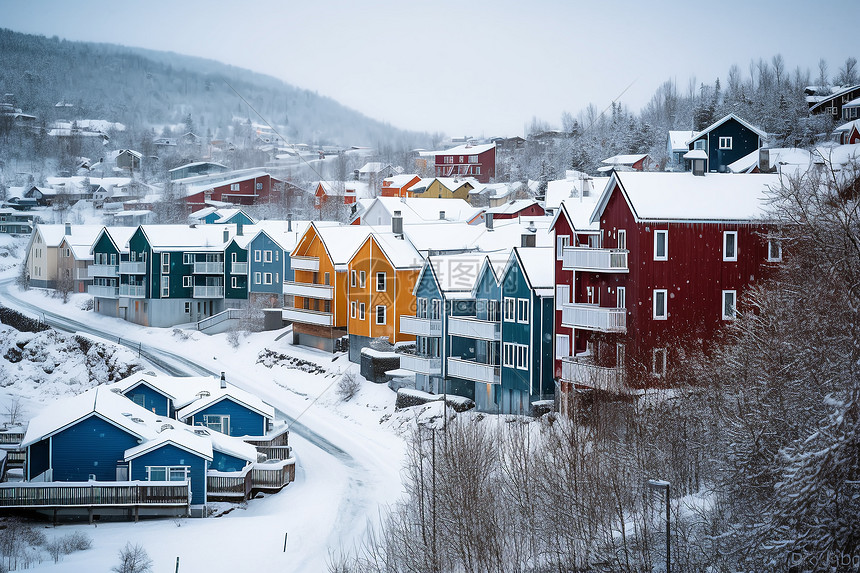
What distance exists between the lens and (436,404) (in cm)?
4119

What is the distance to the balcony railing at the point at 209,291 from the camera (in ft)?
235

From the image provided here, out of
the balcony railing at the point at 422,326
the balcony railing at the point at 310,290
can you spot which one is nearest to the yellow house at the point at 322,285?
the balcony railing at the point at 310,290

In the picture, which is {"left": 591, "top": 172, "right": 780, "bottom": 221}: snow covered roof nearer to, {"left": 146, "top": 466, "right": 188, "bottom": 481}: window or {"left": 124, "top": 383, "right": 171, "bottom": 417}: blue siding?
{"left": 146, "top": 466, "right": 188, "bottom": 481}: window

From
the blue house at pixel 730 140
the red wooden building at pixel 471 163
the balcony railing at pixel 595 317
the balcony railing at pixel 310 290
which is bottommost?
the balcony railing at pixel 595 317

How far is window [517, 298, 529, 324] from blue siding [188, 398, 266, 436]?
494 inches

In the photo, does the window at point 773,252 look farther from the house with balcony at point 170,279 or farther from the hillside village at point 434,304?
the house with balcony at point 170,279

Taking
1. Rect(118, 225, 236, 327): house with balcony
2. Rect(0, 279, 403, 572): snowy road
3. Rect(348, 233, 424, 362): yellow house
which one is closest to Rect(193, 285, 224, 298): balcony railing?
Rect(118, 225, 236, 327): house with balcony

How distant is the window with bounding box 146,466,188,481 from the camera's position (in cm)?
3422

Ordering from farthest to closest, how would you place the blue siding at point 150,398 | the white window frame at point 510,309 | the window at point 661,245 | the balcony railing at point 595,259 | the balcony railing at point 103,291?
the balcony railing at point 103,291 < the blue siding at point 150,398 < the white window frame at point 510,309 < the balcony railing at point 595,259 < the window at point 661,245

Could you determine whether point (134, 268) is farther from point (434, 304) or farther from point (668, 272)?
point (668, 272)

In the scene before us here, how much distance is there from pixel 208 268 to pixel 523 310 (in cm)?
3864

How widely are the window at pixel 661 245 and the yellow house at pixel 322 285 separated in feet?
82.0

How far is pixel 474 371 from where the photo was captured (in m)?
41.8

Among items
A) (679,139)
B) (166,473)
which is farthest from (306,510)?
(679,139)
